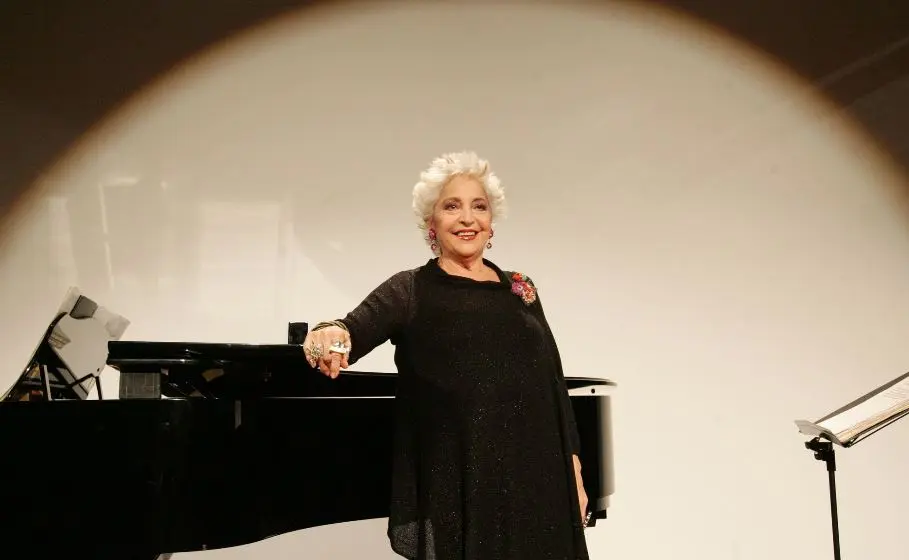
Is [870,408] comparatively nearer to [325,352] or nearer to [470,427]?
[470,427]

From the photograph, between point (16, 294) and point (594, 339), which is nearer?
point (16, 294)

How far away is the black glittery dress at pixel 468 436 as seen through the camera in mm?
1612

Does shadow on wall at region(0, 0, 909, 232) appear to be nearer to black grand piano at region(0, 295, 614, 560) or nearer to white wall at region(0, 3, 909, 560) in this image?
white wall at region(0, 3, 909, 560)

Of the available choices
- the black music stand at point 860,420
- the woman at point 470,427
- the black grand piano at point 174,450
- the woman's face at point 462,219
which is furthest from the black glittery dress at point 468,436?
the black music stand at point 860,420

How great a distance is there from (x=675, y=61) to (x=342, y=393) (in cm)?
242

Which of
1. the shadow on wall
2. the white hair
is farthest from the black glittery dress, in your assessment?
the shadow on wall

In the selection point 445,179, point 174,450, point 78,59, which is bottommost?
point 174,450

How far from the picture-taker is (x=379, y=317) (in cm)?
164

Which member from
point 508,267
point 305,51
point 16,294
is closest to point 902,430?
point 508,267

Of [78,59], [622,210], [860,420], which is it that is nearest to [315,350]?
[860,420]

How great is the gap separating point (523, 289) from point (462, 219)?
23cm

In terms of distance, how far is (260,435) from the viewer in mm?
1889

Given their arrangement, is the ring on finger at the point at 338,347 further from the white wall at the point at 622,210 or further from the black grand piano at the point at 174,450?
the white wall at the point at 622,210

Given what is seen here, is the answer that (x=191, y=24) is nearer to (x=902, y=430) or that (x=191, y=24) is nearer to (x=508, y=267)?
(x=508, y=267)
